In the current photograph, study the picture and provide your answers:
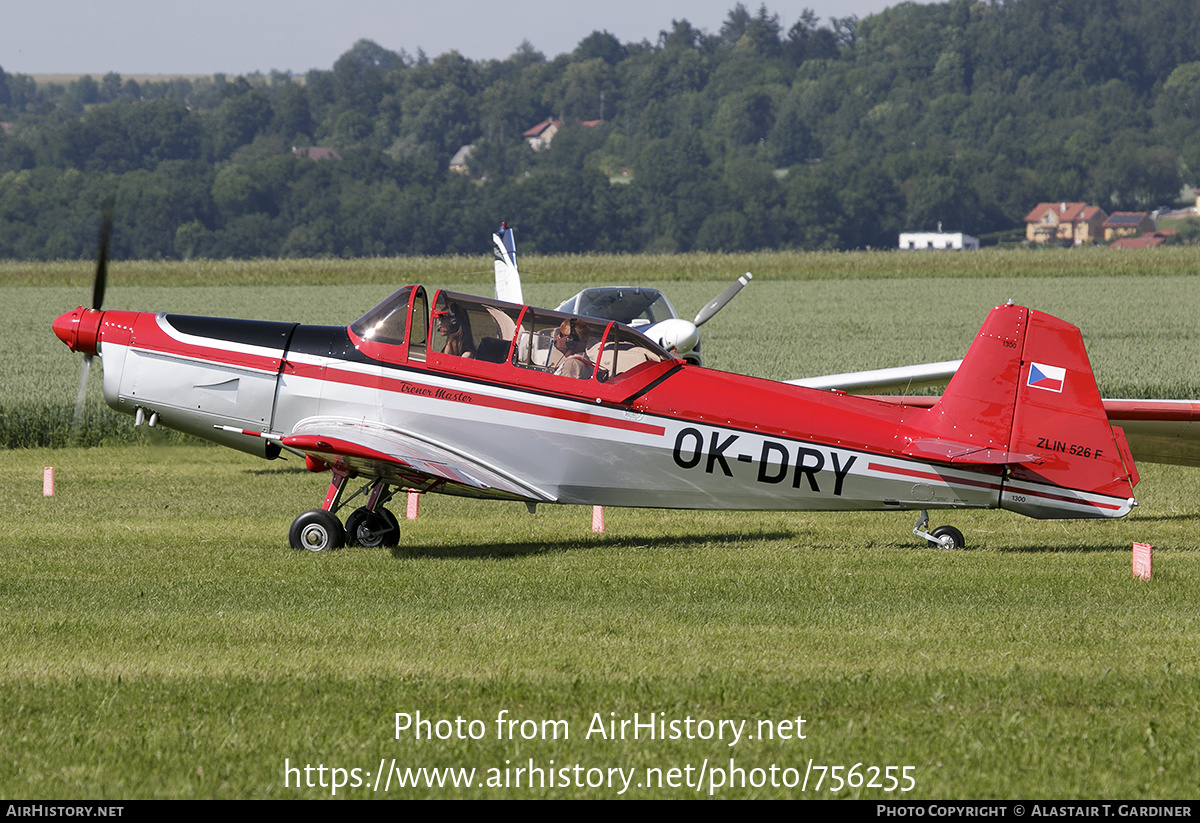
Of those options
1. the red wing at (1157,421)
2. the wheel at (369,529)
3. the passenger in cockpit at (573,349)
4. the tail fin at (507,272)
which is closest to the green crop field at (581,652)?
the wheel at (369,529)

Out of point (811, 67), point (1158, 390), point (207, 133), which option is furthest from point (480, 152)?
point (1158, 390)

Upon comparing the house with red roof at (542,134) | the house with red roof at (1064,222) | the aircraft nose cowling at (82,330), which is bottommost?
the aircraft nose cowling at (82,330)

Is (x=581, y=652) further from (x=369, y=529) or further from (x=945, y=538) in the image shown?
(x=945, y=538)

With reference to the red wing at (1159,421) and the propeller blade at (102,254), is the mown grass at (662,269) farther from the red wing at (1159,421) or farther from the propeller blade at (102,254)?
the red wing at (1159,421)

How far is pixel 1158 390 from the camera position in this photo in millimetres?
19000

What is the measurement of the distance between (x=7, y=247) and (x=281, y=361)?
93801 mm

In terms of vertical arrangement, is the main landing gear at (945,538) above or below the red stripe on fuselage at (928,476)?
below

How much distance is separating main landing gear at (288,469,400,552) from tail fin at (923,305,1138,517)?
436 cm

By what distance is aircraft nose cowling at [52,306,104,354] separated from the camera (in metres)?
10.6

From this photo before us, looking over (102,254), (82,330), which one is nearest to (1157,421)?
(82,330)

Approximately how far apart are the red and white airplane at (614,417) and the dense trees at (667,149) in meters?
89.2

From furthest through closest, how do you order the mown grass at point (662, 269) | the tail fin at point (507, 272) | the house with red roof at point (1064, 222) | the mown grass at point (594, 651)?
the house with red roof at point (1064, 222)
the mown grass at point (662, 269)
the tail fin at point (507, 272)
the mown grass at point (594, 651)

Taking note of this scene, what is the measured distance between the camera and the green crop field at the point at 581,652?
5.03 meters

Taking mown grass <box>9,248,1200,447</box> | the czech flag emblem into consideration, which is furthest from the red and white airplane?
mown grass <box>9,248,1200,447</box>
